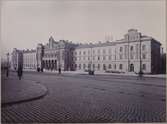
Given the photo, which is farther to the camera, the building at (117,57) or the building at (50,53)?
the building at (117,57)

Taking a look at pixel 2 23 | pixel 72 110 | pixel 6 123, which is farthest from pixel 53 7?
pixel 6 123

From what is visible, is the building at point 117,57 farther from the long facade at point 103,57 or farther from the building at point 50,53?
the building at point 50,53

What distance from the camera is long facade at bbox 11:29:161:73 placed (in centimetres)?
642

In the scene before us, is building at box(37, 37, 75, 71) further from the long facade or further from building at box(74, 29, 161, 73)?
building at box(74, 29, 161, 73)

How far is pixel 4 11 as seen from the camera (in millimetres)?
3902

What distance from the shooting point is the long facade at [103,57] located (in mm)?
6421

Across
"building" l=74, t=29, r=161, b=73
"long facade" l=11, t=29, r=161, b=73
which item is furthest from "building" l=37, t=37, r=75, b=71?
"building" l=74, t=29, r=161, b=73

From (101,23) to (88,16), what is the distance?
44cm

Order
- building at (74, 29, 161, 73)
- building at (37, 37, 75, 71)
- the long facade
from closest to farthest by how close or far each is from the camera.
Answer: building at (37, 37, 75, 71), the long facade, building at (74, 29, 161, 73)

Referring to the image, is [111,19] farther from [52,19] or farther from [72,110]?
[72,110]

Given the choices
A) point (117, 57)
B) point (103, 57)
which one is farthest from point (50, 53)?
point (103, 57)

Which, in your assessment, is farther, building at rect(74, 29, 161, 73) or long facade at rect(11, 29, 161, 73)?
building at rect(74, 29, 161, 73)

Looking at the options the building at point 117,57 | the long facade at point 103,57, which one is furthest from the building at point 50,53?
the building at point 117,57

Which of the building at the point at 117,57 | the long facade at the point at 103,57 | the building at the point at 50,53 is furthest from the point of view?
the building at the point at 117,57
